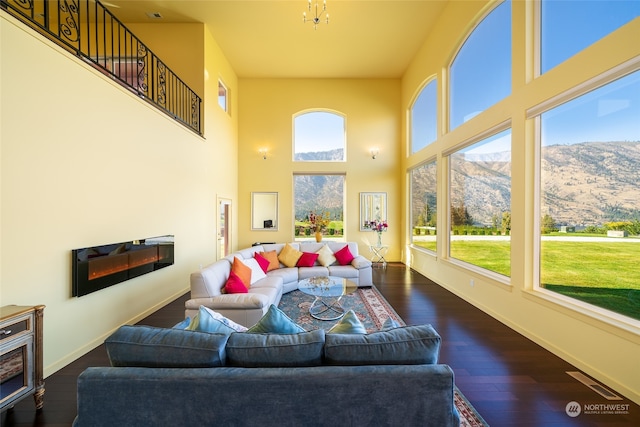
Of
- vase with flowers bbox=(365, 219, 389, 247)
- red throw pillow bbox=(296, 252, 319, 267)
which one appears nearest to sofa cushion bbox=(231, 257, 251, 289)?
red throw pillow bbox=(296, 252, 319, 267)

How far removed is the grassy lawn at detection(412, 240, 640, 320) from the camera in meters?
2.28

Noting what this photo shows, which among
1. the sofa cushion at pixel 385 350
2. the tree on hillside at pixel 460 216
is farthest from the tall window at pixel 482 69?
the sofa cushion at pixel 385 350

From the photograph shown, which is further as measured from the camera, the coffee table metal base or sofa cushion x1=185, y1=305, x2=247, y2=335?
the coffee table metal base

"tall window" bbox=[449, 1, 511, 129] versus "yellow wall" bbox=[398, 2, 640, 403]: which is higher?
"tall window" bbox=[449, 1, 511, 129]

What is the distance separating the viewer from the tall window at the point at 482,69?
145 inches

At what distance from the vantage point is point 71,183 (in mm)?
2615

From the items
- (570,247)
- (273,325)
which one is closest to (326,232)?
(570,247)

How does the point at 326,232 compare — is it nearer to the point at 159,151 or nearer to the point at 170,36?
the point at 159,151

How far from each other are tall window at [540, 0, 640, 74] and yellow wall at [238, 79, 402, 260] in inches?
184

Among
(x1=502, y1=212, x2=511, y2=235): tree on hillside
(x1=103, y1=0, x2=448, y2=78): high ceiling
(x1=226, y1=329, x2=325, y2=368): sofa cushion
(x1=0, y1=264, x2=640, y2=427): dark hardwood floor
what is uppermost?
(x1=103, y1=0, x2=448, y2=78): high ceiling

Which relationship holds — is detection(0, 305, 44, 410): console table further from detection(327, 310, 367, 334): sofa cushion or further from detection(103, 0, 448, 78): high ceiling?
detection(103, 0, 448, 78): high ceiling

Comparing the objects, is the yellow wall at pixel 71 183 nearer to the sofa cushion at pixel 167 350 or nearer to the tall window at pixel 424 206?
the sofa cushion at pixel 167 350

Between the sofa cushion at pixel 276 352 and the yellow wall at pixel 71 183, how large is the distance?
7.15ft

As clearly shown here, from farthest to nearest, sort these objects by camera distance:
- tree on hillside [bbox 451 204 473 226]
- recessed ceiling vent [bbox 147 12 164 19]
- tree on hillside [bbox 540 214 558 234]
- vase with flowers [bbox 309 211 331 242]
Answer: vase with flowers [bbox 309 211 331 242] < recessed ceiling vent [bbox 147 12 164 19] < tree on hillside [bbox 451 204 473 226] < tree on hillside [bbox 540 214 558 234]
